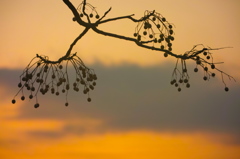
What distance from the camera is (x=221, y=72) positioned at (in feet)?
27.0

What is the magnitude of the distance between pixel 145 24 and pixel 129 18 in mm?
369

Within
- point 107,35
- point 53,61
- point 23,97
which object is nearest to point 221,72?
point 107,35

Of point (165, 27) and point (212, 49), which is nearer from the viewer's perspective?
point (212, 49)

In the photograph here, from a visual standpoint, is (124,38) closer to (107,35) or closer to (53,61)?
(107,35)

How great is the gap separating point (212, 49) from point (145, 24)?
145cm

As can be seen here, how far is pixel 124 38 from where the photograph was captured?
26.8 ft

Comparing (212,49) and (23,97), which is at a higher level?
(212,49)

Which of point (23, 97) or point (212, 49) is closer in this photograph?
point (212, 49)

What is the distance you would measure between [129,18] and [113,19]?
1.16ft

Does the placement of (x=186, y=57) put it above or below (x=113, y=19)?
below

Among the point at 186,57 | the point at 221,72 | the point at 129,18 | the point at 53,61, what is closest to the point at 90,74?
the point at 53,61

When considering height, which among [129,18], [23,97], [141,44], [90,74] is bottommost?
[23,97]

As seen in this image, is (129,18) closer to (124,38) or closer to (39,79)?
(124,38)

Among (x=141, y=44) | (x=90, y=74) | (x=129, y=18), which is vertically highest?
(x=129, y=18)
